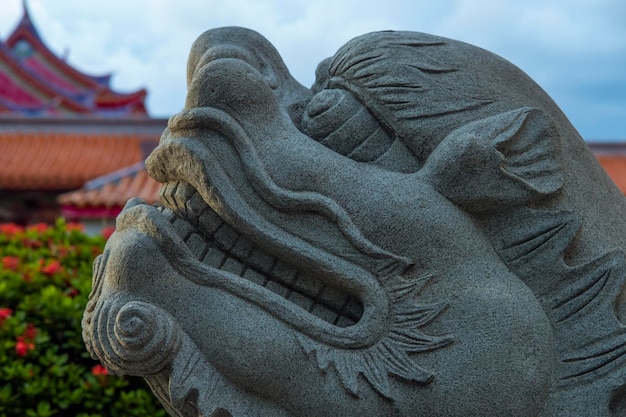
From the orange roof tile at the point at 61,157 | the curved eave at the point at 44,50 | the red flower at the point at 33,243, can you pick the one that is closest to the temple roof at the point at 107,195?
the orange roof tile at the point at 61,157

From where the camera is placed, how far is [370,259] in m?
1.73

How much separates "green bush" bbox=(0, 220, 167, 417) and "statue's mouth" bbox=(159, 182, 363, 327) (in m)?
1.25

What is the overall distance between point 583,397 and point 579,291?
0.26 metres

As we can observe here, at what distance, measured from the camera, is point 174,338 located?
1675mm

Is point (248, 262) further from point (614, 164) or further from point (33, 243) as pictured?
point (614, 164)

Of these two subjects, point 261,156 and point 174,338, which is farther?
point 261,156

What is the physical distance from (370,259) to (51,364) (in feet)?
5.78

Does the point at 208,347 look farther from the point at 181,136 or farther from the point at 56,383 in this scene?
the point at 56,383

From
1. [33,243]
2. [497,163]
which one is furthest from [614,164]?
[497,163]

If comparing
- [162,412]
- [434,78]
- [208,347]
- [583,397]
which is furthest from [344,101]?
[162,412]

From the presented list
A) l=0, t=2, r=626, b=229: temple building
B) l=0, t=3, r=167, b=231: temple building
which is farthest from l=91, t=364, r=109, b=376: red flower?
l=0, t=2, r=626, b=229: temple building

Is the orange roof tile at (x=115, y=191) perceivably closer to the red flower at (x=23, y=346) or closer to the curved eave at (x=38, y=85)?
the red flower at (x=23, y=346)

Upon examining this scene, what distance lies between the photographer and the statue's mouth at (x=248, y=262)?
1.78m

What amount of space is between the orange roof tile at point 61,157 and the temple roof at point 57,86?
269 centimetres
